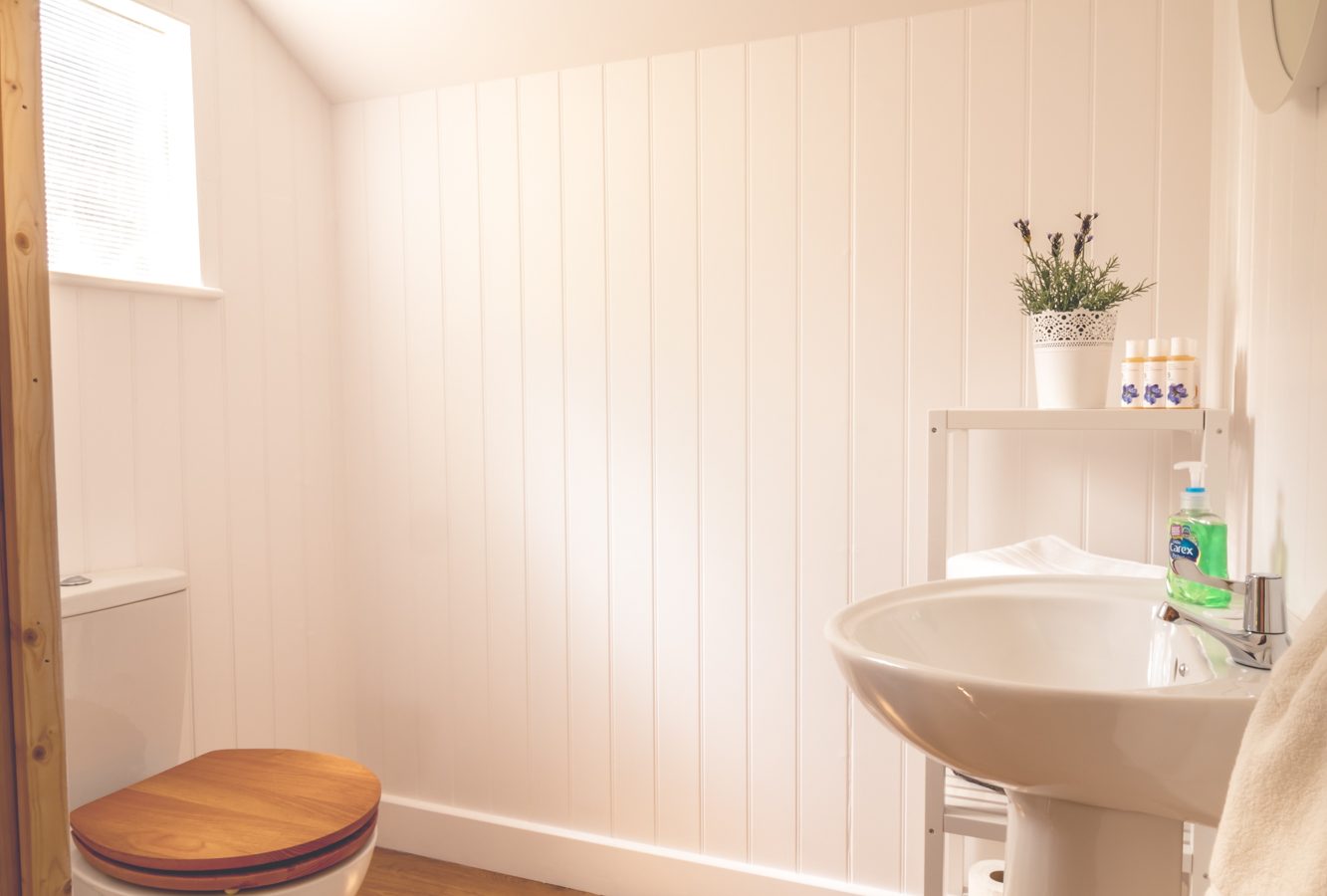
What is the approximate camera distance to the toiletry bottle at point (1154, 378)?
1.42m

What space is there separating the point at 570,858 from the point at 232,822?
91 cm

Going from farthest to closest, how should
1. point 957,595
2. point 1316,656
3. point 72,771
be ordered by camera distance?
1. point 72,771
2. point 957,595
3. point 1316,656

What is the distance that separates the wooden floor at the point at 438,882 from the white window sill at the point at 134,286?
133cm

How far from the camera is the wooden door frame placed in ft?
3.84

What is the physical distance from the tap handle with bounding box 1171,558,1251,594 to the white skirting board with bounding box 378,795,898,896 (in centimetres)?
120

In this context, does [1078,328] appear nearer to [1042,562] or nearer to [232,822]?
[1042,562]

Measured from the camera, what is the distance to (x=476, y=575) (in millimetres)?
2238

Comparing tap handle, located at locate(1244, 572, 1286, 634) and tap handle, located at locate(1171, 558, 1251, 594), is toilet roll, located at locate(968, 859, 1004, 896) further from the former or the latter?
tap handle, located at locate(1244, 572, 1286, 634)

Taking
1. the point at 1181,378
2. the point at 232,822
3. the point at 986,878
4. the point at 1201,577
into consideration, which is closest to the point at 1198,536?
the point at 1201,577

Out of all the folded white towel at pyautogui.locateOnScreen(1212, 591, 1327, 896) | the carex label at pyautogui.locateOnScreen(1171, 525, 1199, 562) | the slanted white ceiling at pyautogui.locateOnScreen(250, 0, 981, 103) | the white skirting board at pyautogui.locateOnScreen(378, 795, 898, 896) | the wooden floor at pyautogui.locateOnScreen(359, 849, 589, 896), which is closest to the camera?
the folded white towel at pyautogui.locateOnScreen(1212, 591, 1327, 896)

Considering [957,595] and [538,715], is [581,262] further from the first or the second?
[957,595]

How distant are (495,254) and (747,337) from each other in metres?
0.62

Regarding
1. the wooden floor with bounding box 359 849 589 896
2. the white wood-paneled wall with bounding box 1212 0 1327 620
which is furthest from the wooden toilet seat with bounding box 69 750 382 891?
the white wood-paneled wall with bounding box 1212 0 1327 620

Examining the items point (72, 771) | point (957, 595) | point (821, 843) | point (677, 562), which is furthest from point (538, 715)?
point (957, 595)
